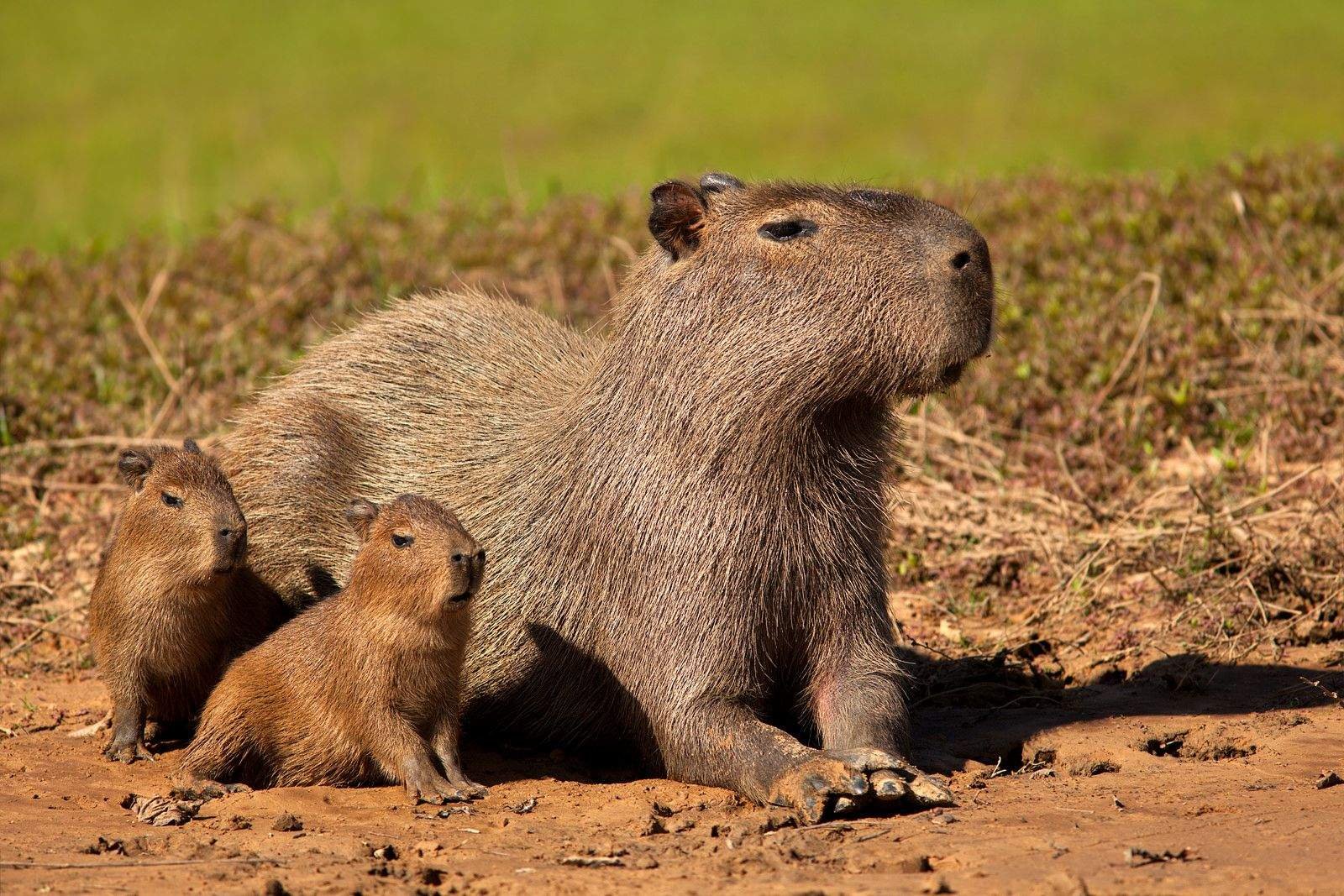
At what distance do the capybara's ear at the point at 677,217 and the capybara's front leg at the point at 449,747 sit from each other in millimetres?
1539

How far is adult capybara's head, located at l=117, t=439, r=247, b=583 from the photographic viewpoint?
474 centimetres

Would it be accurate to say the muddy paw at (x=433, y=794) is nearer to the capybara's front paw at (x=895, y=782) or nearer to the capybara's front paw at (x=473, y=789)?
the capybara's front paw at (x=473, y=789)

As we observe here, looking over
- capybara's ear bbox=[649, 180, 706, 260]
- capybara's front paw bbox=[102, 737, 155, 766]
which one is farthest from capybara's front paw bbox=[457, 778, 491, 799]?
capybara's ear bbox=[649, 180, 706, 260]

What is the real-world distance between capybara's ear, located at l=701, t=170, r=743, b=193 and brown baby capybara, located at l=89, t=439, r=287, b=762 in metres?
1.74

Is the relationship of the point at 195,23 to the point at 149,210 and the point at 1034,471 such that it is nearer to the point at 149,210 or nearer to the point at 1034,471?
the point at 149,210

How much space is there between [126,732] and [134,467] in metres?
0.81

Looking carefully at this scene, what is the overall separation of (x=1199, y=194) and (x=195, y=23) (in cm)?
1994

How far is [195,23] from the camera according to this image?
25.2 metres

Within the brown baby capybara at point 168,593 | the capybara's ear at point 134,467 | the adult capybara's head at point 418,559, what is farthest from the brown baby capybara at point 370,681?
the capybara's ear at point 134,467

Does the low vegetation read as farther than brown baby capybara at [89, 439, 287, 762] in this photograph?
Yes

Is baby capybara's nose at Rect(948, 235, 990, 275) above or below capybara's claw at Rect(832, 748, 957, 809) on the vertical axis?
above

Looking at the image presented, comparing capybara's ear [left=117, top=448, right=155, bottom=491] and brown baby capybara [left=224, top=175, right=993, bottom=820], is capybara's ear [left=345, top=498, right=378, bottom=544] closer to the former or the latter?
brown baby capybara [left=224, top=175, right=993, bottom=820]

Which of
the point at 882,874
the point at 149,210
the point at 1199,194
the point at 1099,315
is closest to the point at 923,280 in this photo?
the point at 882,874

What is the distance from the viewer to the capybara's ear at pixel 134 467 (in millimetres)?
4895
